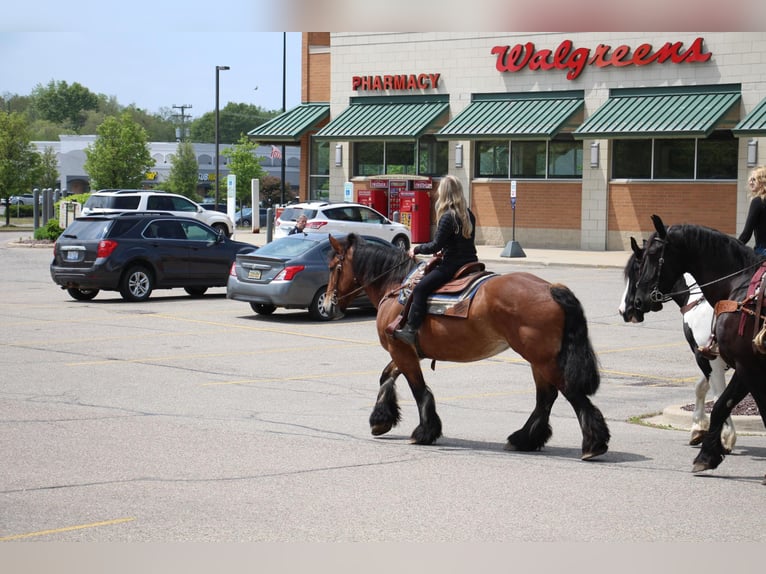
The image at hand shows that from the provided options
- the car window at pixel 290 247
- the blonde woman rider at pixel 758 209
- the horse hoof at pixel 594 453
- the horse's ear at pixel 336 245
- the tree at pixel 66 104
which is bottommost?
the horse hoof at pixel 594 453

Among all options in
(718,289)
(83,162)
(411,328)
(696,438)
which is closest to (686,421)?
(696,438)

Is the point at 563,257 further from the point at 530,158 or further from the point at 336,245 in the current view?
the point at 336,245

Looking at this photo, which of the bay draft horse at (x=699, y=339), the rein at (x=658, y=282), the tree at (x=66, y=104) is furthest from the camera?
the tree at (x=66, y=104)

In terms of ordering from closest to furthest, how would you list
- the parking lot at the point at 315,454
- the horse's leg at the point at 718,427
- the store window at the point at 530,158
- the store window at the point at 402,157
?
the parking lot at the point at 315,454, the horse's leg at the point at 718,427, the store window at the point at 530,158, the store window at the point at 402,157

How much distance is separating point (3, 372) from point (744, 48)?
27.8 meters

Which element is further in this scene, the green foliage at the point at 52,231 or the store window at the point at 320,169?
Result: the store window at the point at 320,169

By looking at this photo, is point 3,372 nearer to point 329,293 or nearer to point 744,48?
point 329,293

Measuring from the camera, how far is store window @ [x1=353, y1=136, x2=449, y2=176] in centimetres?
4375

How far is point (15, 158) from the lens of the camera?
2598 inches

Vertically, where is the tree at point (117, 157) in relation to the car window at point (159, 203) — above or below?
above

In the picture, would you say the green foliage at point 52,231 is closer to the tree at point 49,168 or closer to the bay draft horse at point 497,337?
the bay draft horse at point 497,337

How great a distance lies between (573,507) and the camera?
733 centimetres

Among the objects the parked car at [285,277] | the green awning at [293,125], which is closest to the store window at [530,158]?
the green awning at [293,125]

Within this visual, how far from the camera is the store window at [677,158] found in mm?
36219
